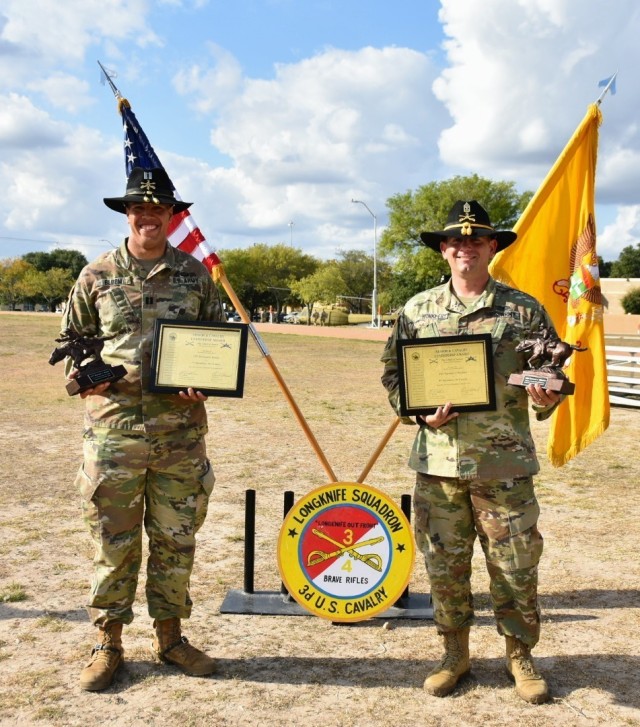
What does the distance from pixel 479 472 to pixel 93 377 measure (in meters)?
1.88

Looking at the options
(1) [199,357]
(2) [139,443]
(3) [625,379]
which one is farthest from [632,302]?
(2) [139,443]

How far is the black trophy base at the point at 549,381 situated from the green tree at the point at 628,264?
337 feet

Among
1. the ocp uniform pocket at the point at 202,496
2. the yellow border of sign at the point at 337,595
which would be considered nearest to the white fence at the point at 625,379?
the yellow border of sign at the point at 337,595

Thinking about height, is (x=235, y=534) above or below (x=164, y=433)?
below

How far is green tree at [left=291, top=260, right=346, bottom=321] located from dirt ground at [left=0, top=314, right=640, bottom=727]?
68817 millimetres

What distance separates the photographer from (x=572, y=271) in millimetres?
5355

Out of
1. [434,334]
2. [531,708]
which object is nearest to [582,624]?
[531,708]

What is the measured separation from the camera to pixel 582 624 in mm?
4473

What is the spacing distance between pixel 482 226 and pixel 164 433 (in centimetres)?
186

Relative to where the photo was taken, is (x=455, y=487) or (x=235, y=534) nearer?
(x=455, y=487)

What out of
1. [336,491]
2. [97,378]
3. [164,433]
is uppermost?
[97,378]

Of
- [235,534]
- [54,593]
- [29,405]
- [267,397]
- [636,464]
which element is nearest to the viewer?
[54,593]

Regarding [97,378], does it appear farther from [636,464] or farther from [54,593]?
[636,464]

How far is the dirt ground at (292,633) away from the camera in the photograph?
346 centimetres
